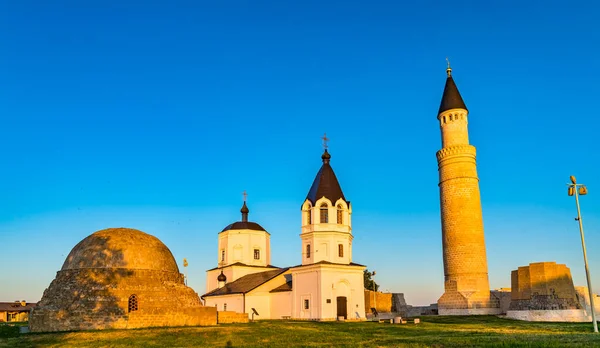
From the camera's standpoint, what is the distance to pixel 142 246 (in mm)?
29688

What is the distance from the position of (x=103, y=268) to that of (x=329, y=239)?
16.8m

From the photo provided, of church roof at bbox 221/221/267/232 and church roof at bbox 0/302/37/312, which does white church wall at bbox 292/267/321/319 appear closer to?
church roof at bbox 221/221/267/232

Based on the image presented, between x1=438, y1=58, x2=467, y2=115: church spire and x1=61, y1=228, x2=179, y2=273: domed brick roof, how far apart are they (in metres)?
28.1

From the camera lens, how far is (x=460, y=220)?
43656mm

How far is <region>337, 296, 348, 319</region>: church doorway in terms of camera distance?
124ft

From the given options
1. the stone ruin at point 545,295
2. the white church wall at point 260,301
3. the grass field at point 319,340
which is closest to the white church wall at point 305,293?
the white church wall at point 260,301

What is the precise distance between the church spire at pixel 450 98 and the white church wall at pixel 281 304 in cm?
2134

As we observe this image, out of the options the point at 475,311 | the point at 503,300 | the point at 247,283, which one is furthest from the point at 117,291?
the point at 503,300

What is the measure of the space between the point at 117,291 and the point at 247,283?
20.7m

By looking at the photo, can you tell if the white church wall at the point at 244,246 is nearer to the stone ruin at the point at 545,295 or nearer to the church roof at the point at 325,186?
the church roof at the point at 325,186

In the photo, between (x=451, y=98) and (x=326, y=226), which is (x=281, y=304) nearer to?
(x=326, y=226)

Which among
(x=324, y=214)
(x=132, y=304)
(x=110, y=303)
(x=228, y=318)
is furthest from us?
(x=324, y=214)

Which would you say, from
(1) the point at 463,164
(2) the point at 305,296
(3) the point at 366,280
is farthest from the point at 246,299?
(3) the point at 366,280

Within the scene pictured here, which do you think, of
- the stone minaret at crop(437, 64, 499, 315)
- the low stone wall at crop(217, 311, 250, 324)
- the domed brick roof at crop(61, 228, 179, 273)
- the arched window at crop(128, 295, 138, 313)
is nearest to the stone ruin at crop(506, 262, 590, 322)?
the stone minaret at crop(437, 64, 499, 315)
